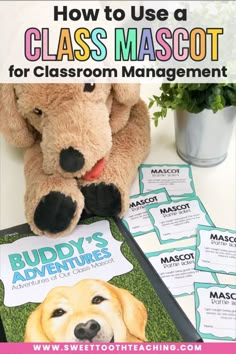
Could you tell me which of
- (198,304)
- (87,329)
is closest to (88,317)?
(87,329)

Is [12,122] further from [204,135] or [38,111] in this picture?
[204,135]

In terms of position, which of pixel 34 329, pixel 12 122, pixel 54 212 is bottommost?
pixel 34 329

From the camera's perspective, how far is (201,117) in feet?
2.35

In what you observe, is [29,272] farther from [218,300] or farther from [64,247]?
[218,300]

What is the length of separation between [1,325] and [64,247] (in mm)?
127

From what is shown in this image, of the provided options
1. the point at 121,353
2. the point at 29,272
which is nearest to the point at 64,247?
the point at 29,272

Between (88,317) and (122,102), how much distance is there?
277mm

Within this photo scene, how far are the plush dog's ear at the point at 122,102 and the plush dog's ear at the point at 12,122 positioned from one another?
12 cm

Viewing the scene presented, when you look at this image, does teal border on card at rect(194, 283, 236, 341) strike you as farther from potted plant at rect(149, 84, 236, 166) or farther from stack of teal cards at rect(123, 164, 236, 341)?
potted plant at rect(149, 84, 236, 166)

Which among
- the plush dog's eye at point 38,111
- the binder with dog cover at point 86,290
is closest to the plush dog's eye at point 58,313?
the binder with dog cover at point 86,290

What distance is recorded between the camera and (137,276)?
0.65 m

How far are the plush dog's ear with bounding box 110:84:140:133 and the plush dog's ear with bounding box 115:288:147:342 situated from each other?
229 mm

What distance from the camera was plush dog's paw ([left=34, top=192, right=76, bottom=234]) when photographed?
66cm

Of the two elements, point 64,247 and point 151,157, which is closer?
point 64,247
